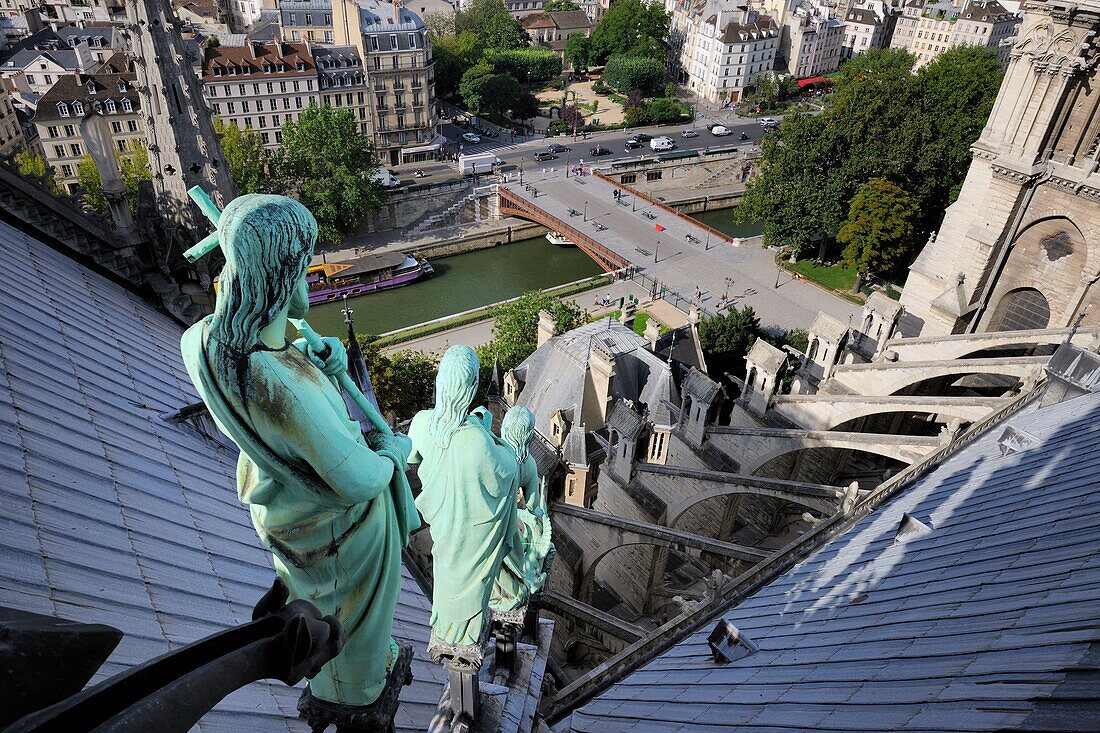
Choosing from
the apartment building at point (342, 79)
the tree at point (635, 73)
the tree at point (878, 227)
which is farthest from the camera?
the tree at point (635, 73)

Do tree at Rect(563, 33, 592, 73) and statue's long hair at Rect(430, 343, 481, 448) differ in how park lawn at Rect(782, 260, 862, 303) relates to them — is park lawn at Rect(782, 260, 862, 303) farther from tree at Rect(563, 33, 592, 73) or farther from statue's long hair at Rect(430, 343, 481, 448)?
tree at Rect(563, 33, 592, 73)

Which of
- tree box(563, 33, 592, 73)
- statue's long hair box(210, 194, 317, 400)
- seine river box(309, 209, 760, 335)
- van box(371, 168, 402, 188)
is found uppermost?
statue's long hair box(210, 194, 317, 400)

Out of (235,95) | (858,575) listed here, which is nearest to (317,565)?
(858,575)

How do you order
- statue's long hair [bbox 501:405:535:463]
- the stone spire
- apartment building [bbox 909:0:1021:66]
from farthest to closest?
apartment building [bbox 909:0:1021:66], the stone spire, statue's long hair [bbox 501:405:535:463]

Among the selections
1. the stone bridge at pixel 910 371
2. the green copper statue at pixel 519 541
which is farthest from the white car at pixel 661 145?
the green copper statue at pixel 519 541

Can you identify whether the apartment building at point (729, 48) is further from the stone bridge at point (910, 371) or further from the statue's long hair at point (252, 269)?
the statue's long hair at point (252, 269)

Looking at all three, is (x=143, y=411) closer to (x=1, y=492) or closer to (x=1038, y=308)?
(x=1, y=492)

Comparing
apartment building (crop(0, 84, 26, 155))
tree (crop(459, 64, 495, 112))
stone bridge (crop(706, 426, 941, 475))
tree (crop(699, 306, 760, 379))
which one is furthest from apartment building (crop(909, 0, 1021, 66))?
apartment building (crop(0, 84, 26, 155))

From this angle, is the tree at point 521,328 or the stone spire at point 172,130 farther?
→ the tree at point 521,328
